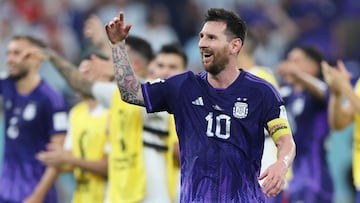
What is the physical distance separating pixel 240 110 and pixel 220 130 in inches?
8.3

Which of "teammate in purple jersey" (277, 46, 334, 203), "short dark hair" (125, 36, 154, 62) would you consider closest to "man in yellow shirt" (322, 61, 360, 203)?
"teammate in purple jersey" (277, 46, 334, 203)

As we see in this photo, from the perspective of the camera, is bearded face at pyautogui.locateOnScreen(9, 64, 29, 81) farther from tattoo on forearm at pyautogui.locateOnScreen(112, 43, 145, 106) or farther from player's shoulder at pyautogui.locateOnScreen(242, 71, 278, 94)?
player's shoulder at pyautogui.locateOnScreen(242, 71, 278, 94)

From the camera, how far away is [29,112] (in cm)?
1222

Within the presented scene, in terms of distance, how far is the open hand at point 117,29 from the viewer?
28.0ft

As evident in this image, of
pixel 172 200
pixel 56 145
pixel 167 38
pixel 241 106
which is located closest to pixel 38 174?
pixel 56 145

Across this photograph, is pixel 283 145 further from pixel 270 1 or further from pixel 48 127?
pixel 270 1

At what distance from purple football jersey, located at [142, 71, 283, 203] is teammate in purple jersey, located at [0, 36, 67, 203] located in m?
3.42

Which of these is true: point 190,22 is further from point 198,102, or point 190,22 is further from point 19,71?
point 198,102

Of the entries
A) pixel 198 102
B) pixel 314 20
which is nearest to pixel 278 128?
pixel 198 102

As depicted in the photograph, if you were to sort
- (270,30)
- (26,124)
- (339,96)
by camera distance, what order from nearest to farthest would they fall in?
(339,96) < (26,124) < (270,30)

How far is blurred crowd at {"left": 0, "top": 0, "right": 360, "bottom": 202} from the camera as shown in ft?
66.6

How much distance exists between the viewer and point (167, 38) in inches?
863

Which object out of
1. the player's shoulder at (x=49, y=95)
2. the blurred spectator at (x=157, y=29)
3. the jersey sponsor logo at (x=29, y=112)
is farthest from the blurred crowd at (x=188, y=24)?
the jersey sponsor logo at (x=29, y=112)

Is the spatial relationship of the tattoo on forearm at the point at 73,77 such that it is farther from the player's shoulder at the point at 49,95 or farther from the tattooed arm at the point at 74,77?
the player's shoulder at the point at 49,95
